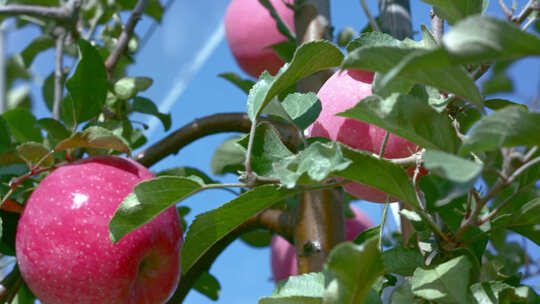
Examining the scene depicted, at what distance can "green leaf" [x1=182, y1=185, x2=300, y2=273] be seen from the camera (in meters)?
0.47

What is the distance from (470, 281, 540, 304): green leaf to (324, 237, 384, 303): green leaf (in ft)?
0.28

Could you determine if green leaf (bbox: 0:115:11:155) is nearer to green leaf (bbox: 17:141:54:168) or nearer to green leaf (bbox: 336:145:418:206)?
green leaf (bbox: 17:141:54:168)

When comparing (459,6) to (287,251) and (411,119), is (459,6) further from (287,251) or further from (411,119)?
(287,251)

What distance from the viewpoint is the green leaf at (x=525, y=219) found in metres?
0.47

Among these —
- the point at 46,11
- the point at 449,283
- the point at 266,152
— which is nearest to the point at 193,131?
the point at 46,11

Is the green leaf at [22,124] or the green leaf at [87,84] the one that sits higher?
the green leaf at [87,84]

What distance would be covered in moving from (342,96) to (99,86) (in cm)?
40

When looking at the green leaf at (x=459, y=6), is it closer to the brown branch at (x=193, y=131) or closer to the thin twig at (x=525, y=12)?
the thin twig at (x=525, y=12)

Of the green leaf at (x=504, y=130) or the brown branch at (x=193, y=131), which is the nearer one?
the green leaf at (x=504, y=130)

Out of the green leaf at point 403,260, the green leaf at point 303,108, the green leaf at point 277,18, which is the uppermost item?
the green leaf at point 303,108

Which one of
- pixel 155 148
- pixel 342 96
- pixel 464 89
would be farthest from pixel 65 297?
pixel 464 89

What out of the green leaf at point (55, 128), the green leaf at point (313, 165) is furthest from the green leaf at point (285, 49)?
the green leaf at point (313, 165)

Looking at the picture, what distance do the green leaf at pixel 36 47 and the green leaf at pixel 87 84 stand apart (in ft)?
1.74

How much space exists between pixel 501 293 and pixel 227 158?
2.32 ft
